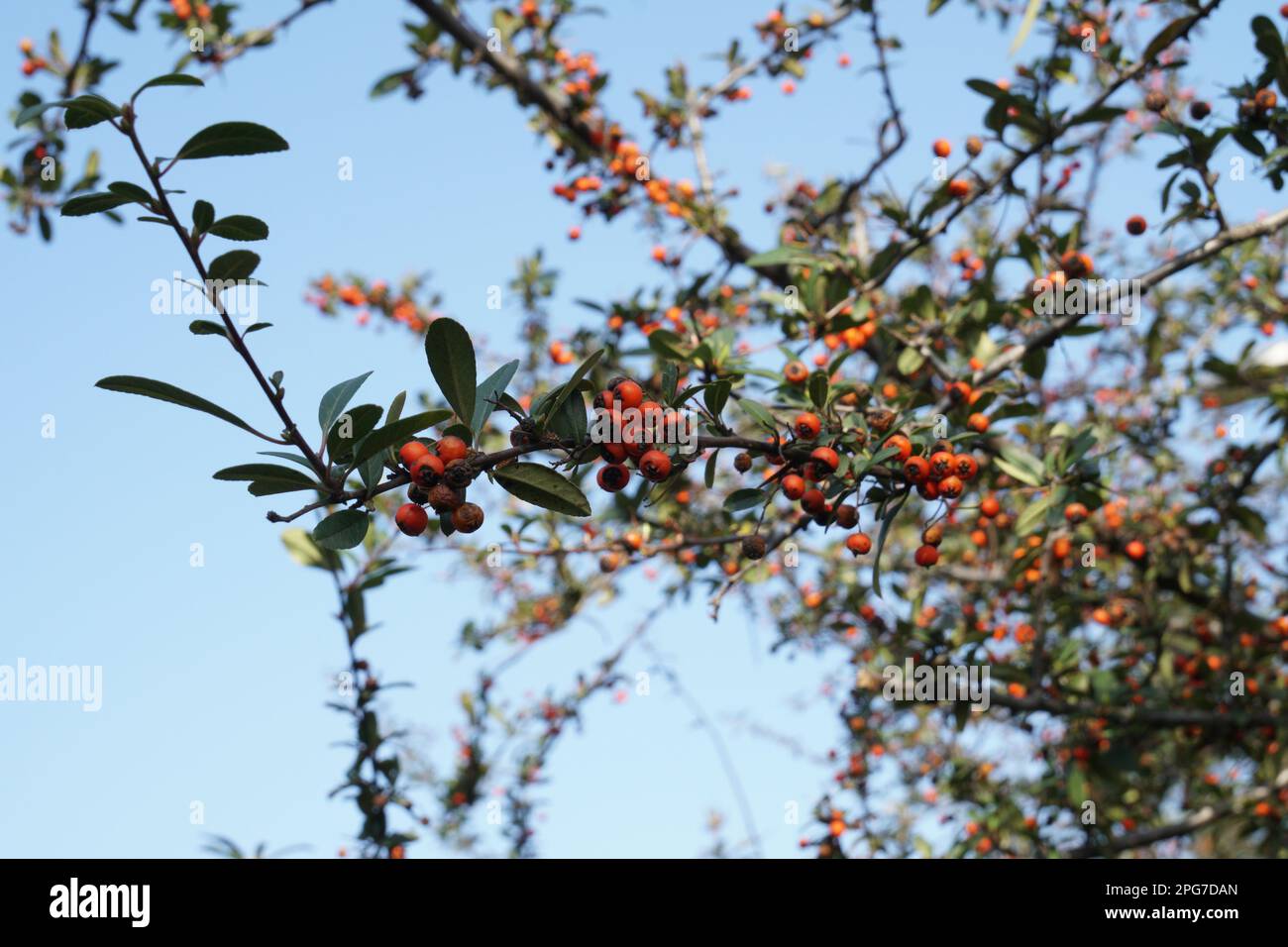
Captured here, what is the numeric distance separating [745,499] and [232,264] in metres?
1.37

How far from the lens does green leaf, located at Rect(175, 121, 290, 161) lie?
2133mm

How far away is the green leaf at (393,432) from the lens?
6.29 feet

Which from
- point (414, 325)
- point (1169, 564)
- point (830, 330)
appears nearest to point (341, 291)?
point (414, 325)

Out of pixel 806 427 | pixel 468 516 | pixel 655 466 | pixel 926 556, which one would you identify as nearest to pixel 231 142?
pixel 468 516

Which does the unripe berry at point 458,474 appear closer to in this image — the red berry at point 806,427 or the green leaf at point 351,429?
the green leaf at point 351,429

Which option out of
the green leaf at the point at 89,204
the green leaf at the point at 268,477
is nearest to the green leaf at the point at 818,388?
the green leaf at the point at 268,477

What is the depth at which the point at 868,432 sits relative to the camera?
2.73 m

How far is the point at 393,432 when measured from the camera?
1.93 metres

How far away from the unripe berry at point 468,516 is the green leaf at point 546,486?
16 cm

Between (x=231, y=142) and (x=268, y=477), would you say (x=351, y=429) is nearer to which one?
(x=268, y=477)

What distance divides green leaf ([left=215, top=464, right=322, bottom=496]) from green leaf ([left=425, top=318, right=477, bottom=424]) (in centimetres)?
32
